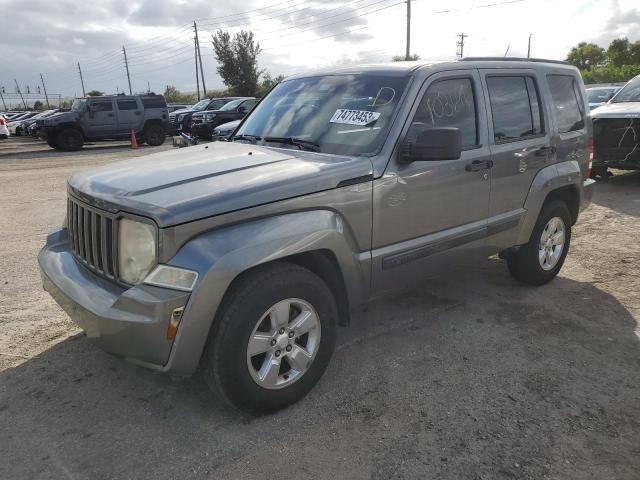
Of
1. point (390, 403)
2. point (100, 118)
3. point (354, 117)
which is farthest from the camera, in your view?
point (100, 118)

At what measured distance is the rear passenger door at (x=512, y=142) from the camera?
3896 millimetres

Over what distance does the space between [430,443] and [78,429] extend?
184 centimetres

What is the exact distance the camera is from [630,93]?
992 cm

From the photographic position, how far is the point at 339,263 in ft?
9.80

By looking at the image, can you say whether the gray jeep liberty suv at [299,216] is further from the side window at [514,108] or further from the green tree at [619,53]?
the green tree at [619,53]

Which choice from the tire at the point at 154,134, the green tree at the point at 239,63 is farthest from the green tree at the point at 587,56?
the tire at the point at 154,134

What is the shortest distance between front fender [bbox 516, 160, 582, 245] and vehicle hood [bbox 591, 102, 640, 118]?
5314 millimetres

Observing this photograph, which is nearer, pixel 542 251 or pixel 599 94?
pixel 542 251

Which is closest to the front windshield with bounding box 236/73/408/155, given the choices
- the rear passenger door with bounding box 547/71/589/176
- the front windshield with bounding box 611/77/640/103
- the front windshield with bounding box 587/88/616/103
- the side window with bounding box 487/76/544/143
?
the side window with bounding box 487/76/544/143

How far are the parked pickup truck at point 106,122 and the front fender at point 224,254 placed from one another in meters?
18.4

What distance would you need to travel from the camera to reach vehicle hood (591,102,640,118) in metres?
8.73

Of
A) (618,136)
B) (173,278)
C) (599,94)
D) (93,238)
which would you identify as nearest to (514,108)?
(173,278)

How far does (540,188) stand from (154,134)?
→ 1776cm

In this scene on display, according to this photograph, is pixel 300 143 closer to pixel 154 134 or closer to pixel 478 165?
pixel 478 165
